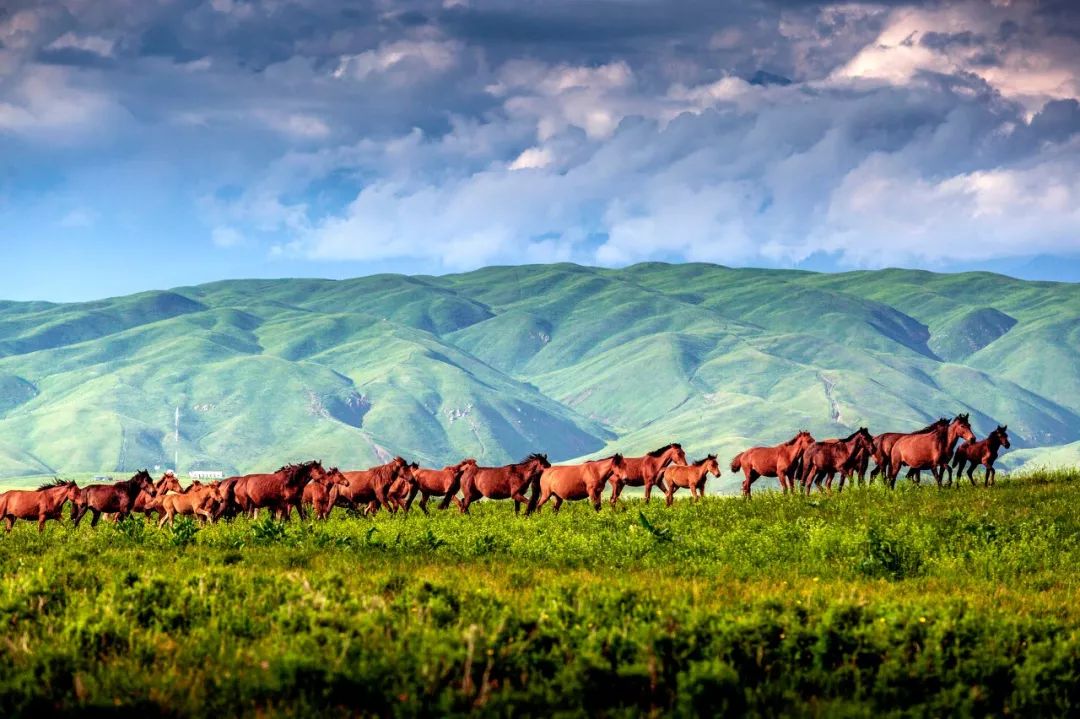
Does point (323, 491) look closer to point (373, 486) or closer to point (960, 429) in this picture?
point (373, 486)

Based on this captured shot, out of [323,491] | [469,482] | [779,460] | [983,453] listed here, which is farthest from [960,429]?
[323,491]

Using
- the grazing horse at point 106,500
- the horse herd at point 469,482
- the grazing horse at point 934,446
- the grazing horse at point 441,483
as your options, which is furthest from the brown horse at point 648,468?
the grazing horse at point 106,500

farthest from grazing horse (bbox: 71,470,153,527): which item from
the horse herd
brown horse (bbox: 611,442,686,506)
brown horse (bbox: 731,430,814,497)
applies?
brown horse (bbox: 731,430,814,497)

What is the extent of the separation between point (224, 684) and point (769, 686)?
654 cm

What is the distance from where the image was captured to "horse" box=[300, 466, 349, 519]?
39000mm

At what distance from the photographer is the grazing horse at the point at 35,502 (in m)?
36.3

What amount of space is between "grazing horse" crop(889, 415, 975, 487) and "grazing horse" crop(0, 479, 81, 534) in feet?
87.4

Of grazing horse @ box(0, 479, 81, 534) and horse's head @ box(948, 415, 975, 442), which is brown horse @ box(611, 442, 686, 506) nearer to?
horse's head @ box(948, 415, 975, 442)

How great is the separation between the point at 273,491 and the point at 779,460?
1807 centimetres

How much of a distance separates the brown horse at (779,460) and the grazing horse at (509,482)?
7203 millimetres

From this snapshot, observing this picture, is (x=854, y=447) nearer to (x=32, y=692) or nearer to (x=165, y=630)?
(x=165, y=630)

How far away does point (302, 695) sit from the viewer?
45.1 feet

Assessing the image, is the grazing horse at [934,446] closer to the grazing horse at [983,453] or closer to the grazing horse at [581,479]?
the grazing horse at [983,453]

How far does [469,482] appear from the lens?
41094 mm
